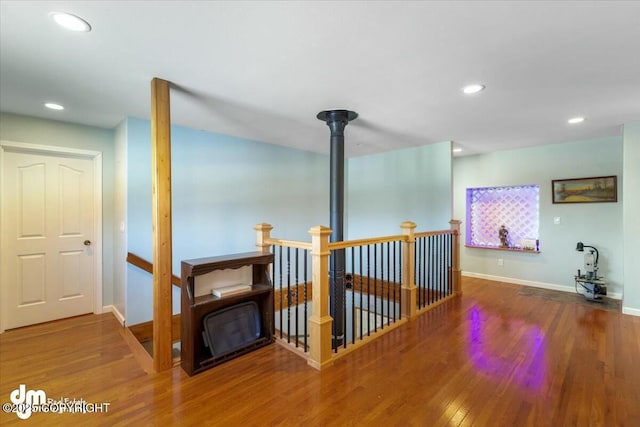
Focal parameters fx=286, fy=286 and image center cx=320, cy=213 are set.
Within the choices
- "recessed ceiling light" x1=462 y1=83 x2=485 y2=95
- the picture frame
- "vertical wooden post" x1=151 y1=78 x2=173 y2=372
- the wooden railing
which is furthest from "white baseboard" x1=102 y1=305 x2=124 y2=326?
the picture frame

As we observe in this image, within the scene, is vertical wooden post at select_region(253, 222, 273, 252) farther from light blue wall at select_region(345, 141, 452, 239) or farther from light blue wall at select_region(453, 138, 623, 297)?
light blue wall at select_region(453, 138, 623, 297)

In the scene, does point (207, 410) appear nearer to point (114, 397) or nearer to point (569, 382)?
point (114, 397)

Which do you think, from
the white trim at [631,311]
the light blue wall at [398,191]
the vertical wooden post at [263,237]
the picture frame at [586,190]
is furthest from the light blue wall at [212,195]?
the white trim at [631,311]

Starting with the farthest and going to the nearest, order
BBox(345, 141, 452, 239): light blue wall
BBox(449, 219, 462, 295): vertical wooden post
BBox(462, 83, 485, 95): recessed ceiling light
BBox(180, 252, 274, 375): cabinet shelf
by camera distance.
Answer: BBox(345, 141, 452, 239): light blue wall, BBox(449, 219, 462, 295): vertical wooden post, BBox(462, 83, 485, 95): recessed ceiling light, BBox(180, 252, 274, 375): cabinet shelf

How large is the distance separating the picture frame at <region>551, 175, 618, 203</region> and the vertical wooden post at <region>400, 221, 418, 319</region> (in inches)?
113

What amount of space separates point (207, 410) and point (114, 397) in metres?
0.70

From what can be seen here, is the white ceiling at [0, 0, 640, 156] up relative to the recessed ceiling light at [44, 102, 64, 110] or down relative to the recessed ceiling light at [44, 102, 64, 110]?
down

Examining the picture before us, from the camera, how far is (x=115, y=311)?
3.53 meters

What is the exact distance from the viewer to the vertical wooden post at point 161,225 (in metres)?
2.21

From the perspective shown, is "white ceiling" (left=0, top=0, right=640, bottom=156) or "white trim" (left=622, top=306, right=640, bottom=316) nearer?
"white ceiling" (left=0, top=0, right=640, bottom=156)

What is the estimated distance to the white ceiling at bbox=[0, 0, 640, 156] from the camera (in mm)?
1529

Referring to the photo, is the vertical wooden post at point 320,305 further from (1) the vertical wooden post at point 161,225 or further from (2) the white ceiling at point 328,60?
(2) the white ceiling at point 328,60

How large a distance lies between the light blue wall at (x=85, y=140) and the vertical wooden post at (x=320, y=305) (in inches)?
115

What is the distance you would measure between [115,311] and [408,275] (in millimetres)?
3587
